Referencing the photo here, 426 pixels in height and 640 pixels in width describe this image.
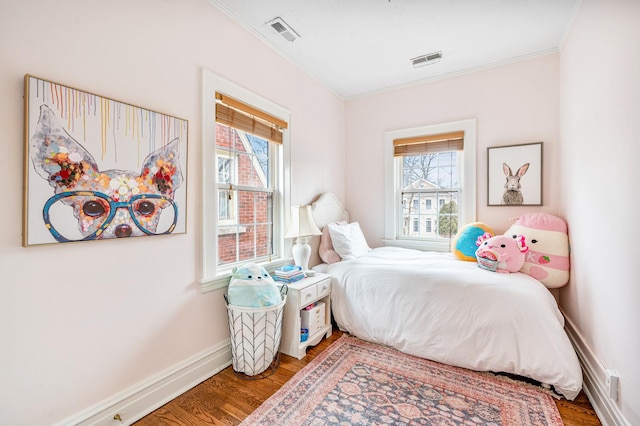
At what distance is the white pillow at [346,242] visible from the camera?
3.00 metres

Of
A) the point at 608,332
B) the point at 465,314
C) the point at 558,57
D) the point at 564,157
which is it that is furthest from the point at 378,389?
the point at 558,57

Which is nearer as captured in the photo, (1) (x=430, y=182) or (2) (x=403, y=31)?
(2) (x=403, y=31)

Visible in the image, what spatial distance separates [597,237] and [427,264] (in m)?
1.15

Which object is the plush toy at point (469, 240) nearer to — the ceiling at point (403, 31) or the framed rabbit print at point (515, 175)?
the framed rabbit print at point (515, 175)

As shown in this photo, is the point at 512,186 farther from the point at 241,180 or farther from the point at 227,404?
the point at 227,404

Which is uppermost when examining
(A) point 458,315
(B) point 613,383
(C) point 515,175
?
(C) point 515,175

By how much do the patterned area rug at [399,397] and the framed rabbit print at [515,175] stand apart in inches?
70.1

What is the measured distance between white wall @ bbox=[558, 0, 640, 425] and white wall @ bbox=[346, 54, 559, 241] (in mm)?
435

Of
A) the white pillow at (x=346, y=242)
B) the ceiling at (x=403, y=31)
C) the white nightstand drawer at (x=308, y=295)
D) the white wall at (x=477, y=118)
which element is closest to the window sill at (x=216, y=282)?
the white nightstand drawer at (x=308, y=295)

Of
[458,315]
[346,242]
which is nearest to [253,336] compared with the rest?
[346,242]

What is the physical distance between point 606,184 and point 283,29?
8.23ft

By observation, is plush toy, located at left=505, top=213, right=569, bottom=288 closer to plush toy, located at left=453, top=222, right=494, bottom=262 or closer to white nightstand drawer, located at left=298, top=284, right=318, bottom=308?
plush toy, located at left=453, top=222, right=494, bottom=262

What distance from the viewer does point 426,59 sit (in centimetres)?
297

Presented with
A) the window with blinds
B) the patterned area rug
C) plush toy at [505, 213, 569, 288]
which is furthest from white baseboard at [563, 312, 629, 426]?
the window with blinds
